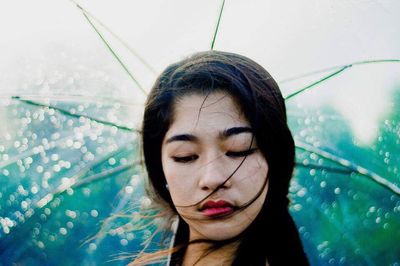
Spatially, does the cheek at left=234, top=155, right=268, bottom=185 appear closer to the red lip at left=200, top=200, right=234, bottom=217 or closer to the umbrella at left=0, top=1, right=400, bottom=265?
the red lip at left=200, top=200, right=234, bottom=217

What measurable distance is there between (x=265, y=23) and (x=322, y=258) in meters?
1.10

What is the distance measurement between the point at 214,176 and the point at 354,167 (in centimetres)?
85

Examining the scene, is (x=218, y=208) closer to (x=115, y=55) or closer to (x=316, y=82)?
(x=316, y=82)

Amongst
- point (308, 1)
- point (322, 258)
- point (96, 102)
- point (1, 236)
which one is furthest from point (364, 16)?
point (1, 236)

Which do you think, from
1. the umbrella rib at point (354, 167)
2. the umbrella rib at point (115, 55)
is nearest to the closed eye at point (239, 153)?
the umbrella rib at point (354, 167)

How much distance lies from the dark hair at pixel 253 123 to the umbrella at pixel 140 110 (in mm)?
262

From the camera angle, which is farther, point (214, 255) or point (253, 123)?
point (214, 255)

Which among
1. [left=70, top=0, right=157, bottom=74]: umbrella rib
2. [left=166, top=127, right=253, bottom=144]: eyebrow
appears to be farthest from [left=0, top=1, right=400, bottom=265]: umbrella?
[left=166, top=127, right=253, bottom=144]: eyebrow

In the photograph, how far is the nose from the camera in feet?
5.65

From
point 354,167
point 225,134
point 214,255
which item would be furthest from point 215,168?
point 354,167

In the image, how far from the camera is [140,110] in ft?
7.61

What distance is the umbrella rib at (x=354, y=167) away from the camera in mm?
2225

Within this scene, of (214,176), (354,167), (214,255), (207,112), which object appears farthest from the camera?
(354,167)

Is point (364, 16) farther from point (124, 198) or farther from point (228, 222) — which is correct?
point (124, 198)
